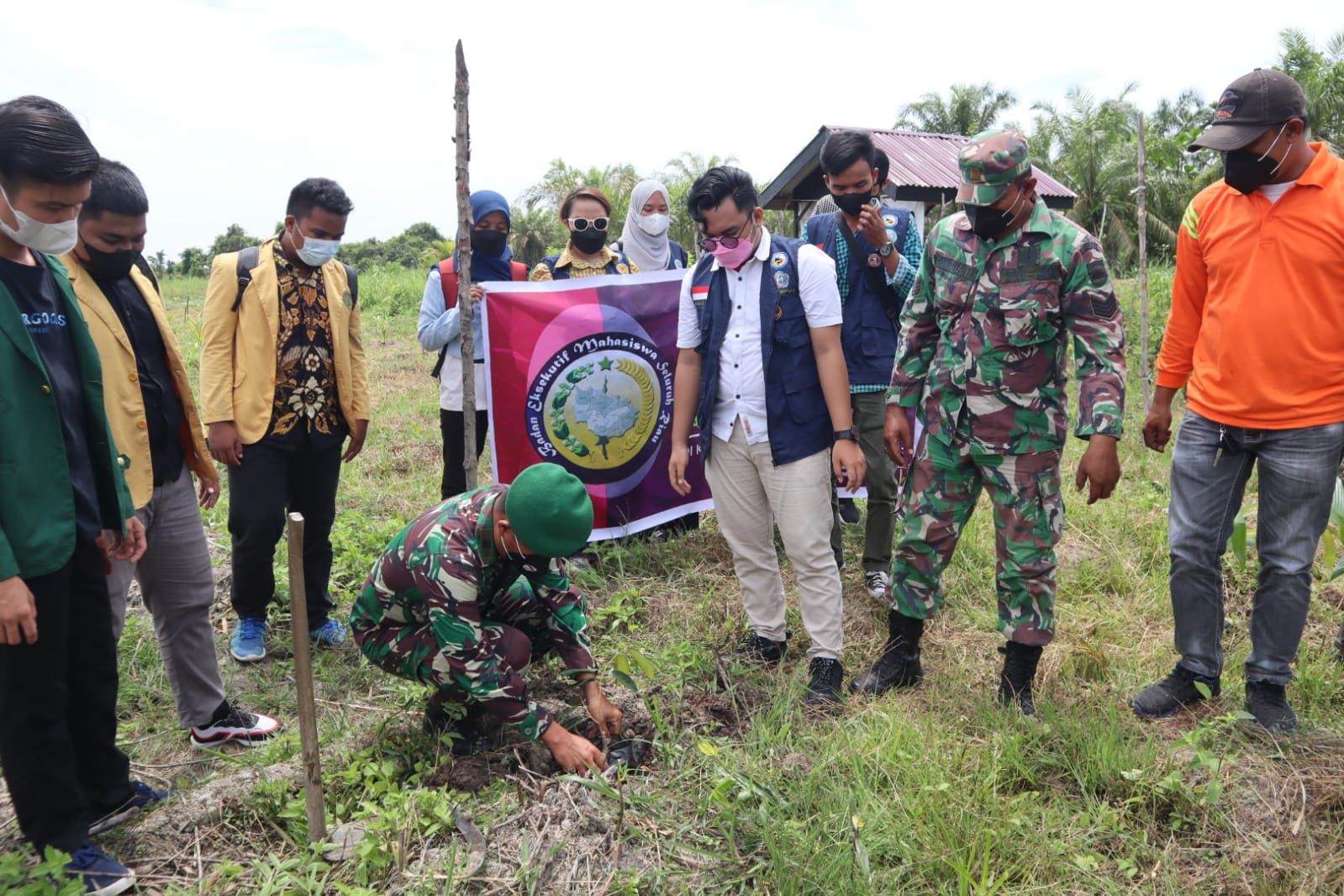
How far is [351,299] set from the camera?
3842 millimetres

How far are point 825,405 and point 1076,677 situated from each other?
1.41 m

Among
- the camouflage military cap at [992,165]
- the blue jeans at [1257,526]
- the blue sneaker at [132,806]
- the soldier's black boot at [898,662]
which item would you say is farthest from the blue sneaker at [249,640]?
the blue jeans at [1257,526]

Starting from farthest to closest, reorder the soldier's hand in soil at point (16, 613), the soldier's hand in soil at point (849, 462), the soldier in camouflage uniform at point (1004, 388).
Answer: the soldier's hand in soil at point (849, 462) < the soldier in camouflage uniform at point (1004, 388) < the soldier's hand in soil at point (16, 613)

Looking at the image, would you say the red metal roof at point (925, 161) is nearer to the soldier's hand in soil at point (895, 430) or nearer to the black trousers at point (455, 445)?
the black trousers at point (455, 445)

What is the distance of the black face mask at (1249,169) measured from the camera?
2742mm

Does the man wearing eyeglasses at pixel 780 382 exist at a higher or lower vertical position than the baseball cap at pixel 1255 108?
lower

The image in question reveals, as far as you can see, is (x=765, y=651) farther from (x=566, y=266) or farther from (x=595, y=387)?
(x=566, y=266)

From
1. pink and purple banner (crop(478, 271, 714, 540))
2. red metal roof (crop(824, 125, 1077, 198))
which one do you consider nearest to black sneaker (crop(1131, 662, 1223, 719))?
pink and purple banner (crop(478, 271, 714, 540))

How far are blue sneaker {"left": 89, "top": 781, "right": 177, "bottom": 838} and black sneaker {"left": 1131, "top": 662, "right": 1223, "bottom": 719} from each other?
3103mm

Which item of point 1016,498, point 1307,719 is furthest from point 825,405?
point 1307,719

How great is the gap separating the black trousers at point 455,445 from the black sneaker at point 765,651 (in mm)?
1633

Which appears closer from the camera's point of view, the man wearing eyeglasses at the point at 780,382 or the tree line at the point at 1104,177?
the man wearing eyeglasses at the point at 780,382

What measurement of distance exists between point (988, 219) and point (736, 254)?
2.79 ft

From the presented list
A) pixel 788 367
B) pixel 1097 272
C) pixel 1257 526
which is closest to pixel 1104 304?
pixel 1097 272
